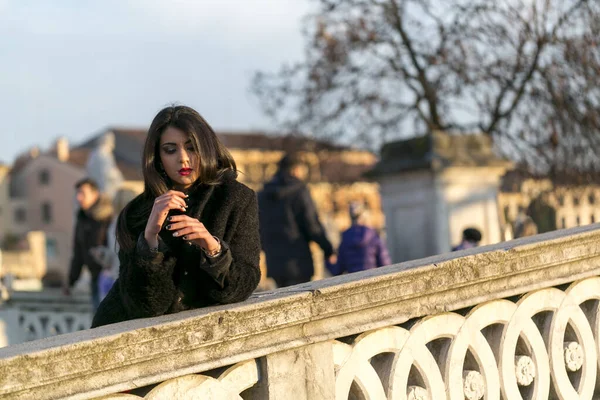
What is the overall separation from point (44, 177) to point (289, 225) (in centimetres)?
9275

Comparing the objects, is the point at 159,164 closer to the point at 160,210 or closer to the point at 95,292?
the point at 160,210

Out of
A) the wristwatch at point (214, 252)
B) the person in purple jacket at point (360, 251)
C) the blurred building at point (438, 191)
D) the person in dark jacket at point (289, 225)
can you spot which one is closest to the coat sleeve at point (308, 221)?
the person in dark jacket at point (289, 225)

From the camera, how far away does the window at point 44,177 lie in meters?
101

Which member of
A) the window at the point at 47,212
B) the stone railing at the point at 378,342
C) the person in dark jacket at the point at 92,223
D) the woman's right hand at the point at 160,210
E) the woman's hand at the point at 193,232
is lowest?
the stone railing at the point at 378,342

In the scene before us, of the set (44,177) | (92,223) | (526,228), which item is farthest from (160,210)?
(44,177)

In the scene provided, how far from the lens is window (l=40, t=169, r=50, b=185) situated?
332 ft

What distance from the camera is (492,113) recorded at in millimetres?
19734

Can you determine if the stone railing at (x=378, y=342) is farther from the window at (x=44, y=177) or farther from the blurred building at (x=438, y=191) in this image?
the window at (x=44, y=177)

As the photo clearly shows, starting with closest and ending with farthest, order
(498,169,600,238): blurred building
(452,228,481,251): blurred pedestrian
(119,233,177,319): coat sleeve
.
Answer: (119,233,177,319): coat sleeve, (452,228,481,251): blurred pedestrian, (498,169,600,238): blurred building

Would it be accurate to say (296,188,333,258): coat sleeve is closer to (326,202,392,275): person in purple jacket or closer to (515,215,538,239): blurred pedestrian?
(326,202,392,275): person in purple jacket

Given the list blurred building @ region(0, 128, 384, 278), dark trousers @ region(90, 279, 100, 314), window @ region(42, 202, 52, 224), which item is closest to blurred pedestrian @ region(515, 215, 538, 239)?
dark trousers @ region(90, 279, 100, 314)

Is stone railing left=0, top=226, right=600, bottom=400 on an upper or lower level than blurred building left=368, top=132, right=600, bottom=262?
lower

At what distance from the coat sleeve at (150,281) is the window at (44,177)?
98.9m

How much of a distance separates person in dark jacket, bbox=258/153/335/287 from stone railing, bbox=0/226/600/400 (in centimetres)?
651
